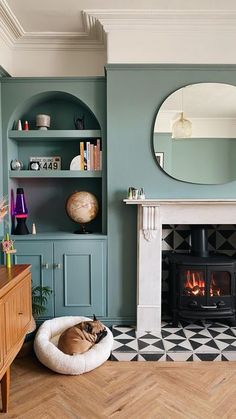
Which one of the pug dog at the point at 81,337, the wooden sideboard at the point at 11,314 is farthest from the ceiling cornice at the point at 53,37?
the pug dog at the point at 81,337

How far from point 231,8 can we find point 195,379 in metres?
3.01

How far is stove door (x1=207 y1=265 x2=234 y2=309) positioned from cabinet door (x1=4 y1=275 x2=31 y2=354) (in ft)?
5.21

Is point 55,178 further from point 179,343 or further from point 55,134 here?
point 179,343

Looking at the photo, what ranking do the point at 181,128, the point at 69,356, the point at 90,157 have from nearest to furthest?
the point at 69,356 → the point at 181,128 → the point at 90,157

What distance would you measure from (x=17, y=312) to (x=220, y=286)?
72.2 inches

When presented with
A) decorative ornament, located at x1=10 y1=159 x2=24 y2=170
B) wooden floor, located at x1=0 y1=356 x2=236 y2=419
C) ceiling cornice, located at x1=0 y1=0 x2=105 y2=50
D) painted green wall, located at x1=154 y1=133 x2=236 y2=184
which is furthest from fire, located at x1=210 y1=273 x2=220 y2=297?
ceiling cornice, located at x1=0 y1=0 x2=105 y2=50

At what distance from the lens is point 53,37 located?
3008 millimetres

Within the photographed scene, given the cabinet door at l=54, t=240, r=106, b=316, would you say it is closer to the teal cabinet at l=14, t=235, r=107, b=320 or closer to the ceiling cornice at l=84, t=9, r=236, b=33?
the teal cabinet at l=14, t=235, r=107, b=320

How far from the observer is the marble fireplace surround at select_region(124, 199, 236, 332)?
2.68 meters

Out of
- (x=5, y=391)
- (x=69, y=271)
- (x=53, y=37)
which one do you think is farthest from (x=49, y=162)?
(x=5, y=391)

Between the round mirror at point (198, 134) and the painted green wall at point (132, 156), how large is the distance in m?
0.07

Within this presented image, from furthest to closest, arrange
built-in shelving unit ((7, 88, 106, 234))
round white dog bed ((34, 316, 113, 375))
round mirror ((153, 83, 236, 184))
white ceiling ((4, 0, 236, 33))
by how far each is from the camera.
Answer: built-in shelving unit ((7, 88, 106, 234)), round mirror ((153, 83, 236, 184)), white ceiling ((4, 0, 236, 33)), round white dog bed ((34, 316, 113, 375))

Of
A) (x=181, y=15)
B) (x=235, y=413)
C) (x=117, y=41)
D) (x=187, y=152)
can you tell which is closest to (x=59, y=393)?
(x=235, y=413)

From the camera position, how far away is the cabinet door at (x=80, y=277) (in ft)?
9.04
